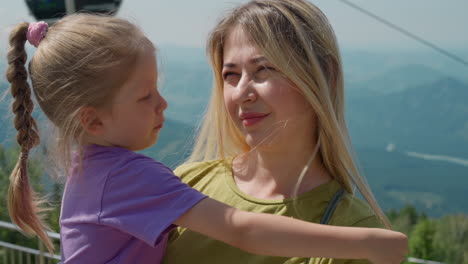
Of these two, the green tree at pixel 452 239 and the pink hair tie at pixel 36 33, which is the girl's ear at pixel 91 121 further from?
the green tree at pixel 452 239

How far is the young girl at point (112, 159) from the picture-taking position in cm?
117

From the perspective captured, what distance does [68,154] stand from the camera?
1.30 metres

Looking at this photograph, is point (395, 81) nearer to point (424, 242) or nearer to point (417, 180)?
point (417, 180)

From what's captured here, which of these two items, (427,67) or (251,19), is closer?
(251,19)

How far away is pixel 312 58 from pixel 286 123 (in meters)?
0.16

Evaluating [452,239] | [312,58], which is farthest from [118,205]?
[452,239]

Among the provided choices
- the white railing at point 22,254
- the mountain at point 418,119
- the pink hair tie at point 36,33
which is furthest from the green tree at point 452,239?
the mountain at point 418,119

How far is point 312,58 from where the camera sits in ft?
4.70

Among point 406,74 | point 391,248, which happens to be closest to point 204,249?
point 391,248

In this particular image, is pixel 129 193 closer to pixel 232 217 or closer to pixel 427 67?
pixel 232 217

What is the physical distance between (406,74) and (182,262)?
156ft

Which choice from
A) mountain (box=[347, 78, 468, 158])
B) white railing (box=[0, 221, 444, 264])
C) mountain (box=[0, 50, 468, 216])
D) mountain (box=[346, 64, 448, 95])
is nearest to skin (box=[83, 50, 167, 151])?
white railing (box=[0, 221, 444, 264])

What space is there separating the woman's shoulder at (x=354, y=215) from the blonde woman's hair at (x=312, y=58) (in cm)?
3

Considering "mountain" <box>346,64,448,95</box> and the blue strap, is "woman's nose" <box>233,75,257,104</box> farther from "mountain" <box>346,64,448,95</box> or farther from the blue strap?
"mountain" <box>346,64,448,95</box>
